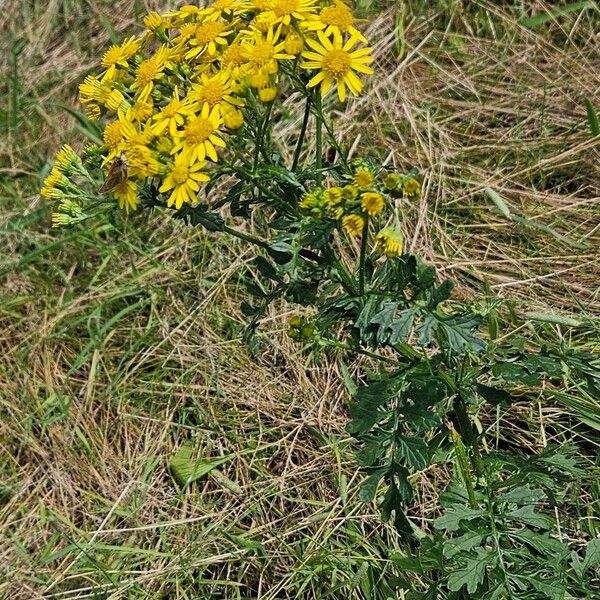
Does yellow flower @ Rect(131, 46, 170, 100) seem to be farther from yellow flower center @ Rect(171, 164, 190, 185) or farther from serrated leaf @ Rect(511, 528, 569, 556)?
serrated leaf @ Rect(511, 528, 569, 556)

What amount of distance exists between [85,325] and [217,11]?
1.71 metres

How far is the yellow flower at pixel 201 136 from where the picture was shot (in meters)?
1.57

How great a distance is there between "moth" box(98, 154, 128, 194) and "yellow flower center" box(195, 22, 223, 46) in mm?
273

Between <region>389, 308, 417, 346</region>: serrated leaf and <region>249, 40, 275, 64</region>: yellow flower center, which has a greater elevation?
<region>249, 40, 275, 64</region>: yellow flower center

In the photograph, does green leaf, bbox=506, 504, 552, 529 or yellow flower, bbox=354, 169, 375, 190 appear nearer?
yellow flower, bbox=354, 169, 375, 190

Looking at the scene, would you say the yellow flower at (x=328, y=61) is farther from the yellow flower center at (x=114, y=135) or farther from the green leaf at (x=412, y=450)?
the green leaf at (x=412, y=450)

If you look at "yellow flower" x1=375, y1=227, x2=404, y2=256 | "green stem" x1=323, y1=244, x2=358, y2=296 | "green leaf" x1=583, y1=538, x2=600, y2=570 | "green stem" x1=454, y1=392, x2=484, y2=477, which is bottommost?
"green leaf" x1=583, y1=538, x2=600, y2=570

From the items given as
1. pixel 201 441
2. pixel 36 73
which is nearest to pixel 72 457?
pixel 201 441

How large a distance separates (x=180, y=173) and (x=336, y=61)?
1.22 feet

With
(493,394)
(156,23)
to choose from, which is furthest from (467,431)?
(156,23)

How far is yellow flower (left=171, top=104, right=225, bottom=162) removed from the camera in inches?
61.9

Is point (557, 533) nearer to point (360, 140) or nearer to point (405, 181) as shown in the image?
point (405, 181)

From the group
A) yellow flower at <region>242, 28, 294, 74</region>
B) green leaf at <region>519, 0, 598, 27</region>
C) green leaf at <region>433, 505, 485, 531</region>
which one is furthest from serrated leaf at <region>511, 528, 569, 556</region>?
green leaf at <region>519, 0, 598, 27</region>

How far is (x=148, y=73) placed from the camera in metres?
1.68
